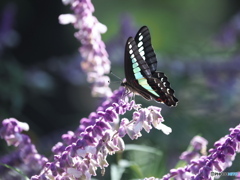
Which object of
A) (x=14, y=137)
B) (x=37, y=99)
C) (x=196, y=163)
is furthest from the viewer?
(x=37, y=99)

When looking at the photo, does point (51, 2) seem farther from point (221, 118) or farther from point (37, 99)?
point (221, 118)

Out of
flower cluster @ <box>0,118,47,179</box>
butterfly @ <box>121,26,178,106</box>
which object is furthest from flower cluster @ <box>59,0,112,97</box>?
flower cluster @ <box>0,118,47,179</box>

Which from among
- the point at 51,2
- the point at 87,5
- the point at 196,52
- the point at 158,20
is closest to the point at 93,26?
the point at 87,5

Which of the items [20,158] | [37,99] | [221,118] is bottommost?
[20,158]

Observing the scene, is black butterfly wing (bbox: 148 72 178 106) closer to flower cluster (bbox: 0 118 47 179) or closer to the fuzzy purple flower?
the fuzzy purple flower

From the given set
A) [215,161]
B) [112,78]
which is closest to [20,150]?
[215,161]

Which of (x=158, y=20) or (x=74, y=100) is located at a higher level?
(x=158, y=20)


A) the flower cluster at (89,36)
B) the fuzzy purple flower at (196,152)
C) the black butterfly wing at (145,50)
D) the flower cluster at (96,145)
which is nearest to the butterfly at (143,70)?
the black butterfly wing at (145,50)
